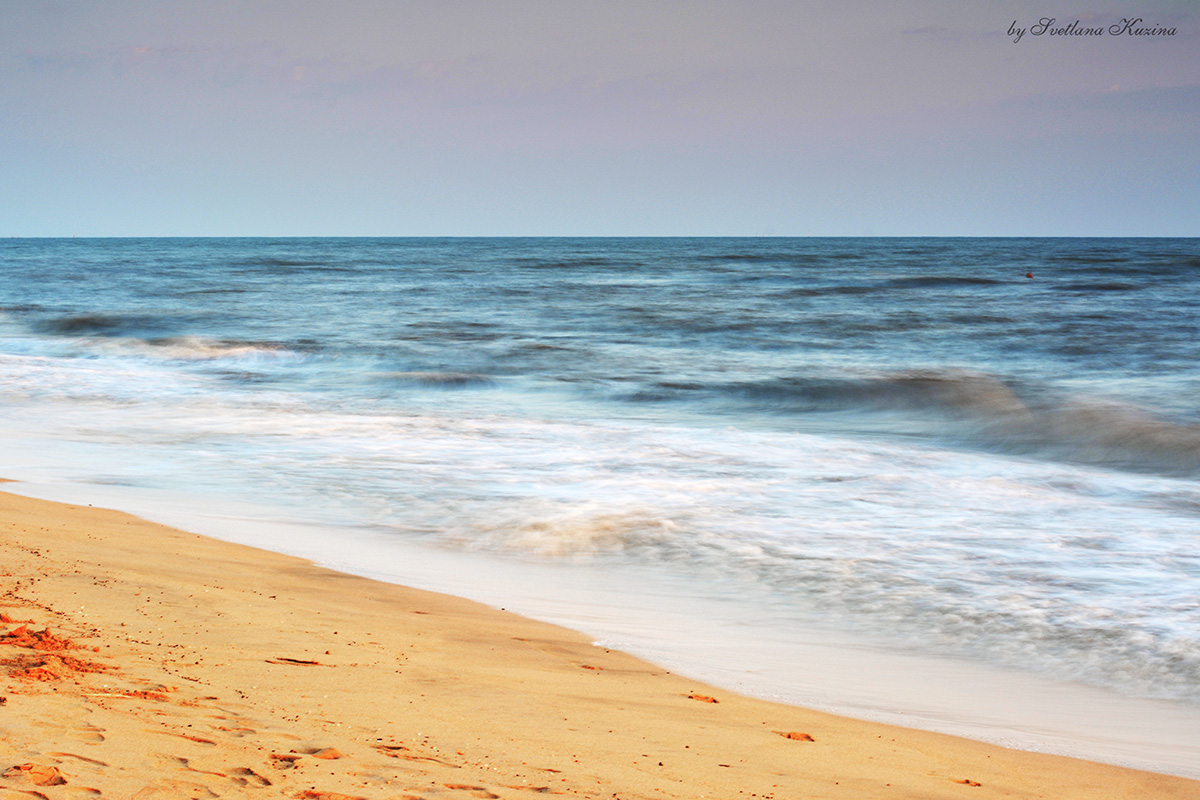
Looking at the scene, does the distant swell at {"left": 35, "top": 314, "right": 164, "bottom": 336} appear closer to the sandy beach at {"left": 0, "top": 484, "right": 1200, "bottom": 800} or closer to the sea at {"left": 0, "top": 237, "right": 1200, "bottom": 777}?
the sea at {"left": 0, "top": 237, "right": 1200, "bottom": 777}

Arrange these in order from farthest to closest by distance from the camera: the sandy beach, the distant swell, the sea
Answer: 1. the distant swell
2. the sea
3. the sandy beach

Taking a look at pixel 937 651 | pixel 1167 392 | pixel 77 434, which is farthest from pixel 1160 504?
pixel 77 434

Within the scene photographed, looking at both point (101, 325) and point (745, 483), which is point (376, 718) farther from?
point (101, 325)

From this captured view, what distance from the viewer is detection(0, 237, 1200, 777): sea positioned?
14.4 feet

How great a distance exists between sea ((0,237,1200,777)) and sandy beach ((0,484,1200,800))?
44 centimetres

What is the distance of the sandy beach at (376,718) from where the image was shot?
2496mm

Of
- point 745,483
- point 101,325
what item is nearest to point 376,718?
point 745,483

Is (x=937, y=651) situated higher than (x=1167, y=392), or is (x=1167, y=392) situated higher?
(x=1167, y=392)

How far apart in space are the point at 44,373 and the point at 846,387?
38.9ft

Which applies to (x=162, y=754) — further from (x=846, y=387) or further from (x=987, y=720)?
(x=846, y=387)

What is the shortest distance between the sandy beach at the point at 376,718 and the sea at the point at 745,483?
0.44 m

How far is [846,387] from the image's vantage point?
14.7 meters

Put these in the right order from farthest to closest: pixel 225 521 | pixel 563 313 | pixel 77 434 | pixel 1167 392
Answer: pixel 563 313
pixel 1167 392
pixel 77 434
pixel 225 521

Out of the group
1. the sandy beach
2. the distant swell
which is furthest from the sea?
the sandy beach
